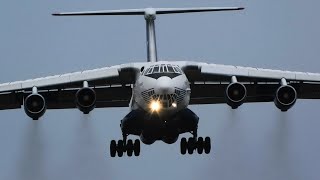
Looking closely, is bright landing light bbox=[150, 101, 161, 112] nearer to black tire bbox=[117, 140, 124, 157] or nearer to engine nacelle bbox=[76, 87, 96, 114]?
engine nacelle bbox=[76, 87, 96, 114]

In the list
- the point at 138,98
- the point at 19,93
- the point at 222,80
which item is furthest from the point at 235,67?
the point at 19,93

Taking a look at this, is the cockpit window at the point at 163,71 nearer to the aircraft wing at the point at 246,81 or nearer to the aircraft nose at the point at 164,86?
the aircraft nose at the point at 164,86

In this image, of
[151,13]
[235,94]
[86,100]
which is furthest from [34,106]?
[151,13]

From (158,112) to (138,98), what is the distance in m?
0.98

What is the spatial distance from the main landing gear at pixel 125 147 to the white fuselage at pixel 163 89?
127 inches

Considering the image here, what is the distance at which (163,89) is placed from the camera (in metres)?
36.3

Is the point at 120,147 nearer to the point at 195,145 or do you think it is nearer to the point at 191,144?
the point at 191,144

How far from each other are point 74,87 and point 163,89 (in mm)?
5779

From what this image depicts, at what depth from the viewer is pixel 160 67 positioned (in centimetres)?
3734

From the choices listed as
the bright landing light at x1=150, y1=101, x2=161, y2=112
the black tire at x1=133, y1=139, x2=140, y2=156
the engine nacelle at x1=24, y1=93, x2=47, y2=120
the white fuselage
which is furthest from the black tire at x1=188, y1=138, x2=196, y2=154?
the engine nacelle at x1=24, y1=93, x2=47, y2=120

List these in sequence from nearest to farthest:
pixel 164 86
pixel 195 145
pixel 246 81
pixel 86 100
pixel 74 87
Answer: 1. pixel 164 86
2. pixel 86 100
3. pixel 195 145
4. pixel 246 81
5. pixel 74 87

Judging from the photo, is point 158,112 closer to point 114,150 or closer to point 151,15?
point 114,150

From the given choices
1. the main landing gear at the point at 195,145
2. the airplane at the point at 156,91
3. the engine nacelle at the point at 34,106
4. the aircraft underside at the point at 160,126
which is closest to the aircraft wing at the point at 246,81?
the airplane at the point at 156,91

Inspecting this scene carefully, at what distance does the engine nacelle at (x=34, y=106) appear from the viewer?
38.6 m
